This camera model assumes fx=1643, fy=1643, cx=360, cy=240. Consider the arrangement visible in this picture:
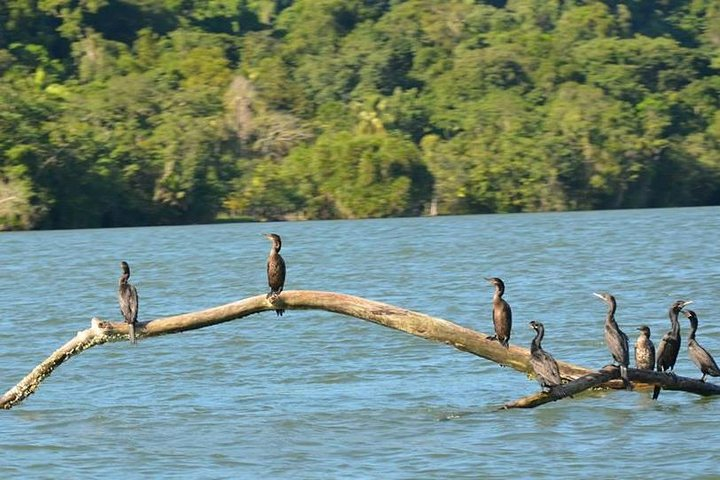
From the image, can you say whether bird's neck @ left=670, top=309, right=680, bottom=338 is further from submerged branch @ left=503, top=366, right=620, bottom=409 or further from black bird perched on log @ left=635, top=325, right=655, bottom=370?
submerged branch @ left=503, top=366, right=620, bottom=409

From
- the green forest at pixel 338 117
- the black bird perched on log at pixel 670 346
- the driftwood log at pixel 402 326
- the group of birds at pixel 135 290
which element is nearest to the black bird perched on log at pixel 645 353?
the black bird perched on log at pixel 670 346

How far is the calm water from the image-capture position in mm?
13852

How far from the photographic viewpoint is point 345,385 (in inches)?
714

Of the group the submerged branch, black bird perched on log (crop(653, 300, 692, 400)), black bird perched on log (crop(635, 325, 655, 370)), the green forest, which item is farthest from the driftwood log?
the green forest

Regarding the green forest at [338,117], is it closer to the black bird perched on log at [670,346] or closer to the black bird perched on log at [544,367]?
the black bird perched on log at [670,346]

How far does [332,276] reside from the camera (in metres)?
36.2

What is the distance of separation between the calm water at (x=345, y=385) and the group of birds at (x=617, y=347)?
1.69 ft

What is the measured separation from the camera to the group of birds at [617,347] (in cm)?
1360

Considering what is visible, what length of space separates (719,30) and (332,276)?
2185 inches

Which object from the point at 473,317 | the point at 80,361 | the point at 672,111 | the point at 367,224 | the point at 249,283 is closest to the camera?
the point at 80,361

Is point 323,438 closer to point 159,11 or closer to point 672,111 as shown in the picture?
point 672,111

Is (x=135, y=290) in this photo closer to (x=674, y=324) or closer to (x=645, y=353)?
(x=645, y=353)

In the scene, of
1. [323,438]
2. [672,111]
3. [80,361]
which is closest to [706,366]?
[323,438]

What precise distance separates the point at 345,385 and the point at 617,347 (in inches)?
188
